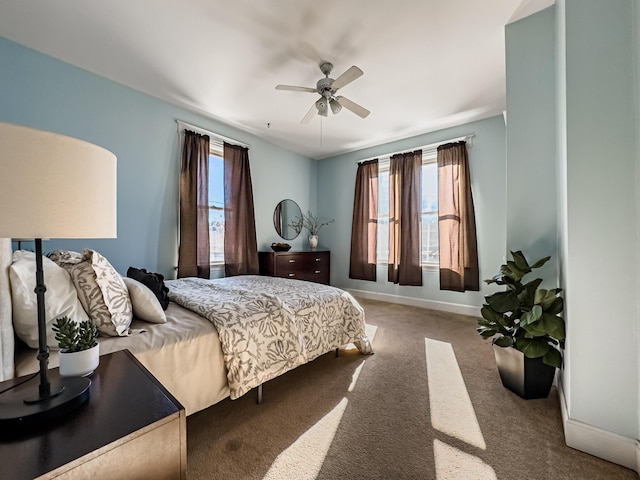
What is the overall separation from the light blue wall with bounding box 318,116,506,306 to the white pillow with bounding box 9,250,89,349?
395 cm

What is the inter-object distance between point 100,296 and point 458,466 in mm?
1865

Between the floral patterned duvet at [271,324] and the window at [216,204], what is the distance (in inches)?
52.2

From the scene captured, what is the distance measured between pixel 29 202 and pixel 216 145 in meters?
3.44

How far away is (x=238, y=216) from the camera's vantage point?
3920mm

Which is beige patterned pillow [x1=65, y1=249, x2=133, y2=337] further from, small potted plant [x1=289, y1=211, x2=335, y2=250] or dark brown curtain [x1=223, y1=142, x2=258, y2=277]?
small potted plant [x1=289, y1=211, x2=335, y2=250]

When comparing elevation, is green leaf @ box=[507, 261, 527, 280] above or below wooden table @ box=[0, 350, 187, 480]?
above

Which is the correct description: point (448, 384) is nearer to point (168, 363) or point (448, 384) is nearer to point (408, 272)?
point (168, 363)

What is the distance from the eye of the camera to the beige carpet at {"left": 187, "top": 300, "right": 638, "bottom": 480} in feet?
4.06

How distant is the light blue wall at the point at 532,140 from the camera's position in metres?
1.98

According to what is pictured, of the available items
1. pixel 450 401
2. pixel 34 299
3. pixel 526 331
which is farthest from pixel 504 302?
pixel 34 299

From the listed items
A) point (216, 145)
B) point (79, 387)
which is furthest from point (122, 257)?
point (79, 387)

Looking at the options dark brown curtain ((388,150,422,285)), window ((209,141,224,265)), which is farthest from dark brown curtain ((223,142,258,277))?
dark brown curtain ((388,150,422,285))

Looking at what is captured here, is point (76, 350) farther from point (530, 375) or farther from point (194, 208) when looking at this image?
point (194, 208)

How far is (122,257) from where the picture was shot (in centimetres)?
288
